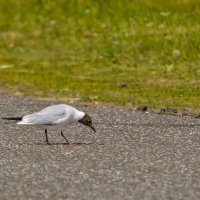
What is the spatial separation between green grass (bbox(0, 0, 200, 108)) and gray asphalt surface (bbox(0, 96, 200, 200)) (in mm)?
3660

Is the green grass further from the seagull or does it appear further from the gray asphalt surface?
the seagull

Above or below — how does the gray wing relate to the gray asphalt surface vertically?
above

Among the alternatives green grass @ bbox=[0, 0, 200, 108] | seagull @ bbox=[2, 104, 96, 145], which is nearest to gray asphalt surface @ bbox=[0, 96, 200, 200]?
seagull @ bbox=[2, 104, 96, 145]

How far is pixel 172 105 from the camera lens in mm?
24672

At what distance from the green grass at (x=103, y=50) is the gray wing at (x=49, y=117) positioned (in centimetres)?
640

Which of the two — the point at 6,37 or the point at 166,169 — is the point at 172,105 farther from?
the point at 6,37

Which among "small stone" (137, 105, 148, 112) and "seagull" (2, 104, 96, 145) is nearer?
"seagull" (2, 104, 96, 145)

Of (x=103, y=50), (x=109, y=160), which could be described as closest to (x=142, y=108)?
(x=109, y=160)

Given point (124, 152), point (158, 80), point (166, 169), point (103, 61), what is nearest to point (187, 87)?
point (158, 80)

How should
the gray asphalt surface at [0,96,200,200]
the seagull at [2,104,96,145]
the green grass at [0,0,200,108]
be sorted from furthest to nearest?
the green grass at [0,0,200,108], the seagull at [2,104,96,145], the gray asphalt surface at [0,96,200,200]

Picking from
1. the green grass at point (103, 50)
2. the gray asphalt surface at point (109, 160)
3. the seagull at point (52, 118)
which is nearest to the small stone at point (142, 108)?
the gray asphalt surface at point (109, 160)

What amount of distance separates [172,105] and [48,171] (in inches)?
343

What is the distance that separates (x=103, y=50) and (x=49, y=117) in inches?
602

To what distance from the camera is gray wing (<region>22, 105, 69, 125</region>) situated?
18.4 meters
